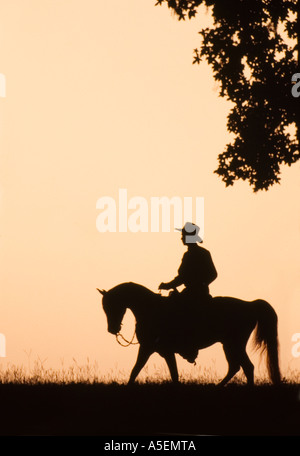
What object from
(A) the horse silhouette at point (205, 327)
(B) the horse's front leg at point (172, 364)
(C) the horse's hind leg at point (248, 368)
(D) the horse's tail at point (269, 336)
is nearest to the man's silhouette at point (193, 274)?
(A) the horse silhouette at point (205, 327)

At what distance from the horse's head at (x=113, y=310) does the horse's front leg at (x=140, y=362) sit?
0.64 meters

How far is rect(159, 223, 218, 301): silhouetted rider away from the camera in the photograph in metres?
17.3

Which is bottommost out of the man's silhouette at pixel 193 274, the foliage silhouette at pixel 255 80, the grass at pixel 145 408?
the grass at pixel 145 408

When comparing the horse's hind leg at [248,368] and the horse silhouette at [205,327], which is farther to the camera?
the horse's hind leg at [248,368]

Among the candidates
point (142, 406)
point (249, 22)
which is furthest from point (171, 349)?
point (249, 22)

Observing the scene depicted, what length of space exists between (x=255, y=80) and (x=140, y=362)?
23.2 ft

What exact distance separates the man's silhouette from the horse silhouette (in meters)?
0.14

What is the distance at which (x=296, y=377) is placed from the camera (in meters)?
18.0

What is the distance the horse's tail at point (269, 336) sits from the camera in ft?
57.2

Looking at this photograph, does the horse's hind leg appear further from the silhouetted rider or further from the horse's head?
the horse's head

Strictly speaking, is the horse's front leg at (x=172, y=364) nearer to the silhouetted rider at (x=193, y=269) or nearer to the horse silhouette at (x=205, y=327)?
the horse silhouette at (x=205, y=327)

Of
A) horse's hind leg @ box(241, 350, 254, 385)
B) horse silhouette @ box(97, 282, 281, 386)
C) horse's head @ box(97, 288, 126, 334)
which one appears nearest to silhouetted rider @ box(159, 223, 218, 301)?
horse silhouette @ box(97, 282, 281, 386)
